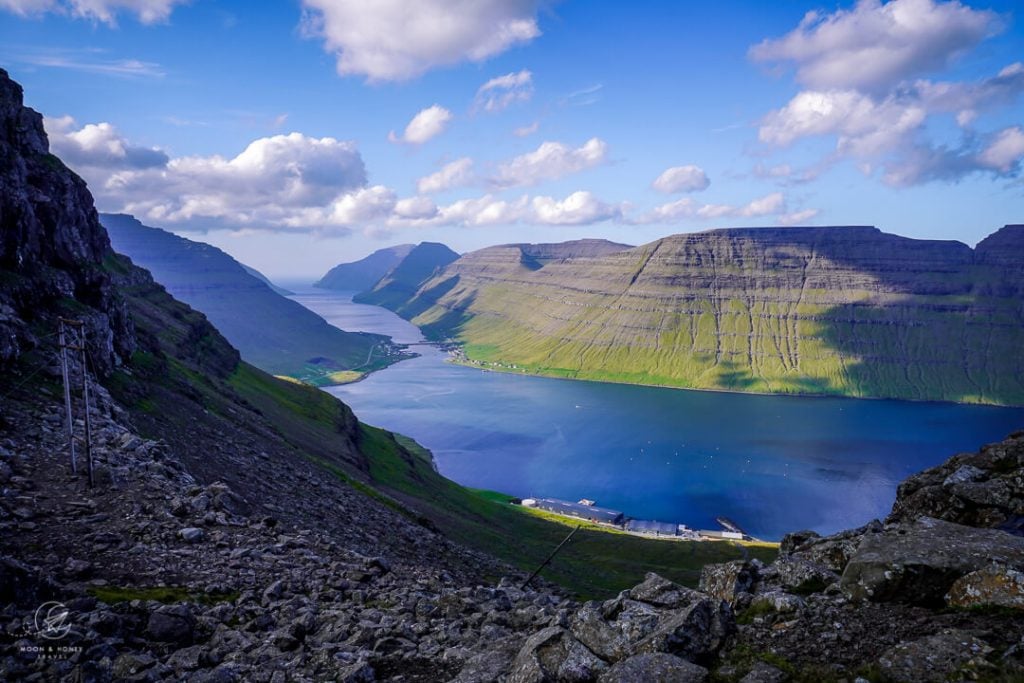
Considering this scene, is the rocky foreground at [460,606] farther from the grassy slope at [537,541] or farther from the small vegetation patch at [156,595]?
the grassy slope at [537,541]

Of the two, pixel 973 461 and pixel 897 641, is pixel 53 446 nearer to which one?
pixel 897 641

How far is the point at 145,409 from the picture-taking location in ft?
134

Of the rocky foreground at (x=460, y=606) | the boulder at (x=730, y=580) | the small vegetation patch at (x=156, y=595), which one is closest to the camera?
the rocky foreground at (x=460, y=606)

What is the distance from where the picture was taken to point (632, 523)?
411 feet

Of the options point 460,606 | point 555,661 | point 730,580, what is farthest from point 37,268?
point 730,580

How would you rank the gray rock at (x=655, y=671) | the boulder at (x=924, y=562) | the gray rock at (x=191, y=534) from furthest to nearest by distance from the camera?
the gray rock at (x=191, y=534) → the boulder at (x=924, y=562) → the gray rock at (x=655, y=671)

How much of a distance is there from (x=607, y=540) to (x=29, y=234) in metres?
88.1

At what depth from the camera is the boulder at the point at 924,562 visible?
43.0 feet

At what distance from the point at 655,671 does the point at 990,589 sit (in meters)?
7.67

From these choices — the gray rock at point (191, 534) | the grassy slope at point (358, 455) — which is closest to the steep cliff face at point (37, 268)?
the grassy slope at point (358, 455)

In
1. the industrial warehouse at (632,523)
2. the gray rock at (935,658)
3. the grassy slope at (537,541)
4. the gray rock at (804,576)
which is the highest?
the gray rock at (935,658)

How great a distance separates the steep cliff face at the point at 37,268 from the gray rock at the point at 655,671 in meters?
32.9

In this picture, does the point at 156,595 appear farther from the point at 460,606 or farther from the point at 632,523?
the point at 632,523

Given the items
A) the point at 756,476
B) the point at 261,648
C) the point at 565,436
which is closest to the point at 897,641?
the point at 261,648
